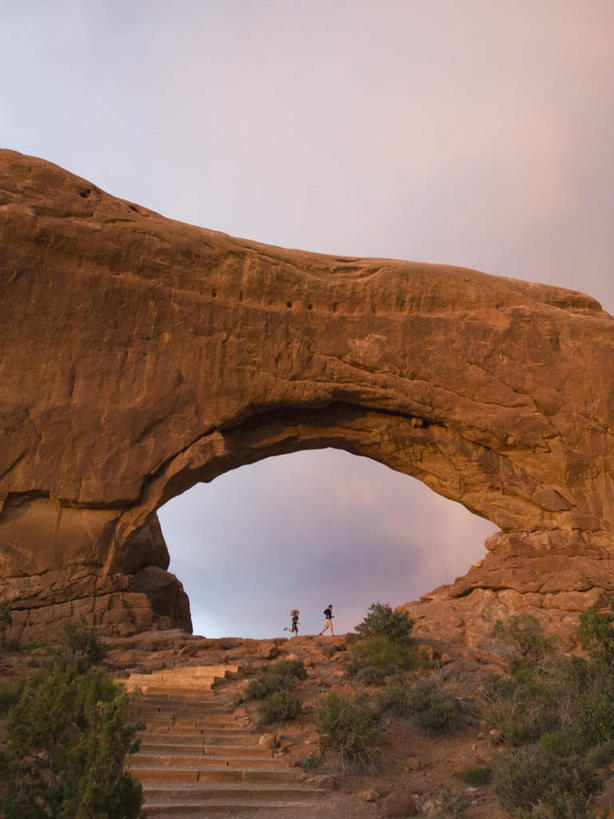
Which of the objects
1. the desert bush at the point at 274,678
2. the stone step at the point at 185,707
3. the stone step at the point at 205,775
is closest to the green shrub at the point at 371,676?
the desert bush at the point at 274,678

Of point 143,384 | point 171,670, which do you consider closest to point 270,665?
point 171,670

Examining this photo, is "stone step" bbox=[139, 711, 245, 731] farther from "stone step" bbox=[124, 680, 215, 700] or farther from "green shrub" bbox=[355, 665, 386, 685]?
"green shrub" bbox=[355, 665, 386, 685]

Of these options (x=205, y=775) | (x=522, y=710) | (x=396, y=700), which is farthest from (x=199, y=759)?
(x=522, y=710)

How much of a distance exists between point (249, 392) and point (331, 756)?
9.81 metres

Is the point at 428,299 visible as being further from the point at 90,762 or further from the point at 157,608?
the point at 90,762

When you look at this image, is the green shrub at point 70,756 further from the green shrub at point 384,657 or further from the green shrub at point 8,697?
the green shrub at point 384,657

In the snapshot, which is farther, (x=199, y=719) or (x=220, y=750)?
(x=199, y=719)

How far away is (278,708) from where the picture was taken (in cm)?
1002

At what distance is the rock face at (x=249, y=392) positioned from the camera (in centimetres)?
1523

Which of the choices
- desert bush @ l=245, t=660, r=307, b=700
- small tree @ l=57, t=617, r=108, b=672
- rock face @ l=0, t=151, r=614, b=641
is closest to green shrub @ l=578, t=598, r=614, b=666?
rock face @ l=0, t=151, r=614, b=641

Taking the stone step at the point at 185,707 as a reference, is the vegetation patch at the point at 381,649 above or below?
above

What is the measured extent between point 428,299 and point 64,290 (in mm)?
9458

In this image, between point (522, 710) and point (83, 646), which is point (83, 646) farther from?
point (522, 710)

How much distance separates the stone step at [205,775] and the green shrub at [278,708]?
169 cm
